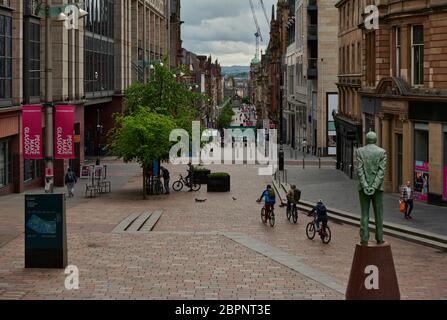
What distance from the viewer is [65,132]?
31625 millimetres

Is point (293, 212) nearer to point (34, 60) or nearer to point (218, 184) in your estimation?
point (218, 184)

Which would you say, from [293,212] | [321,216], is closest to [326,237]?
[321,216]

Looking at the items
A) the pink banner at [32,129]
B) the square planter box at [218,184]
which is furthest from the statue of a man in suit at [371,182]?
the square planter box at [218,184]

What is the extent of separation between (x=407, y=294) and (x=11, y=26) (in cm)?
2714

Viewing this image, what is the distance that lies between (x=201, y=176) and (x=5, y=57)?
14.9m

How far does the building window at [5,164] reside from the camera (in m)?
36.4

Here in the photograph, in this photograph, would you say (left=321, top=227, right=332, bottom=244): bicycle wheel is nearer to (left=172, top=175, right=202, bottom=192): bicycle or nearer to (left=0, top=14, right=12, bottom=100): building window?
(left=0, top=14, right=12, bottom=100): building window

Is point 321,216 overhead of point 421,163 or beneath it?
beneath

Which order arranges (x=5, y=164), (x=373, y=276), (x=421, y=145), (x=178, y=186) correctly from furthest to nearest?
(x=178, y=186), (x=5, y=164), (x=421, y=145), (x=373, y=276)

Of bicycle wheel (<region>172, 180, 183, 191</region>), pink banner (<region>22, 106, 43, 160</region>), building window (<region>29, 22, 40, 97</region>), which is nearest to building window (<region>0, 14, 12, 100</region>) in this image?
building window (<region>29, 22, 40, 97</region>)

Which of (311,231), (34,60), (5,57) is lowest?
(311,231)

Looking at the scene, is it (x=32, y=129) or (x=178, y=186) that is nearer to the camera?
(x=32, y=129)

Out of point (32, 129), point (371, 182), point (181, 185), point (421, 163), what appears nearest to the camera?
point (371, 182)
